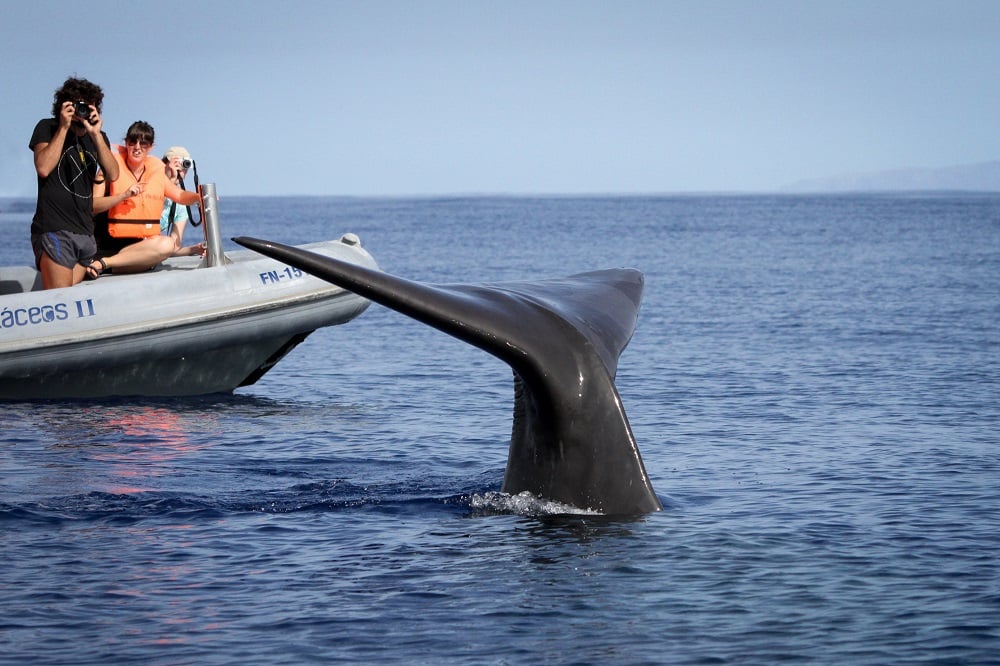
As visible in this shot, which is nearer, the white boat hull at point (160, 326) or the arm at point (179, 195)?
the white boat hull at point (160, 326)

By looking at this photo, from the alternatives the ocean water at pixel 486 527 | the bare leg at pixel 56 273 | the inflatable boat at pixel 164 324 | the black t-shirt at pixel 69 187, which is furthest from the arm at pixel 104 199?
the ocean water at pixel 486 527

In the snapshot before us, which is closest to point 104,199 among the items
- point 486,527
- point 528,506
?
point 486,527

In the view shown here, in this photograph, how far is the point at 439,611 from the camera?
695 cm

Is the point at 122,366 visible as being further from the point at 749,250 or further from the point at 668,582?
the point at 749,250

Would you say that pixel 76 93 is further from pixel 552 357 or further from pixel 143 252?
pixel 552 357

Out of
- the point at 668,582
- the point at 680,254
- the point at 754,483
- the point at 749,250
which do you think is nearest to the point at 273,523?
the point at 668,582

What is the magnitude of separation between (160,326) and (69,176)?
1.75 meters

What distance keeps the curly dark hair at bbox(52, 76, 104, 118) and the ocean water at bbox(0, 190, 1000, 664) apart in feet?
9.86

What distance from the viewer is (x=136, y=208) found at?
14.3 meters

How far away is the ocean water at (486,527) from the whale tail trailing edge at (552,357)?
341mm

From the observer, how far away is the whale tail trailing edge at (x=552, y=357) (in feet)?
21.7

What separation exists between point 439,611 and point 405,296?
164 centimetres

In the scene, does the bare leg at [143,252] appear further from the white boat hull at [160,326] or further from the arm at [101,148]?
the arm at [101,148]

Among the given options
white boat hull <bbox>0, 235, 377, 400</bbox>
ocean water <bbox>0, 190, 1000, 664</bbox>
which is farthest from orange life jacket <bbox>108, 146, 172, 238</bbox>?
ocean water <bbox>0, 190, 1000, 664</bbox>
